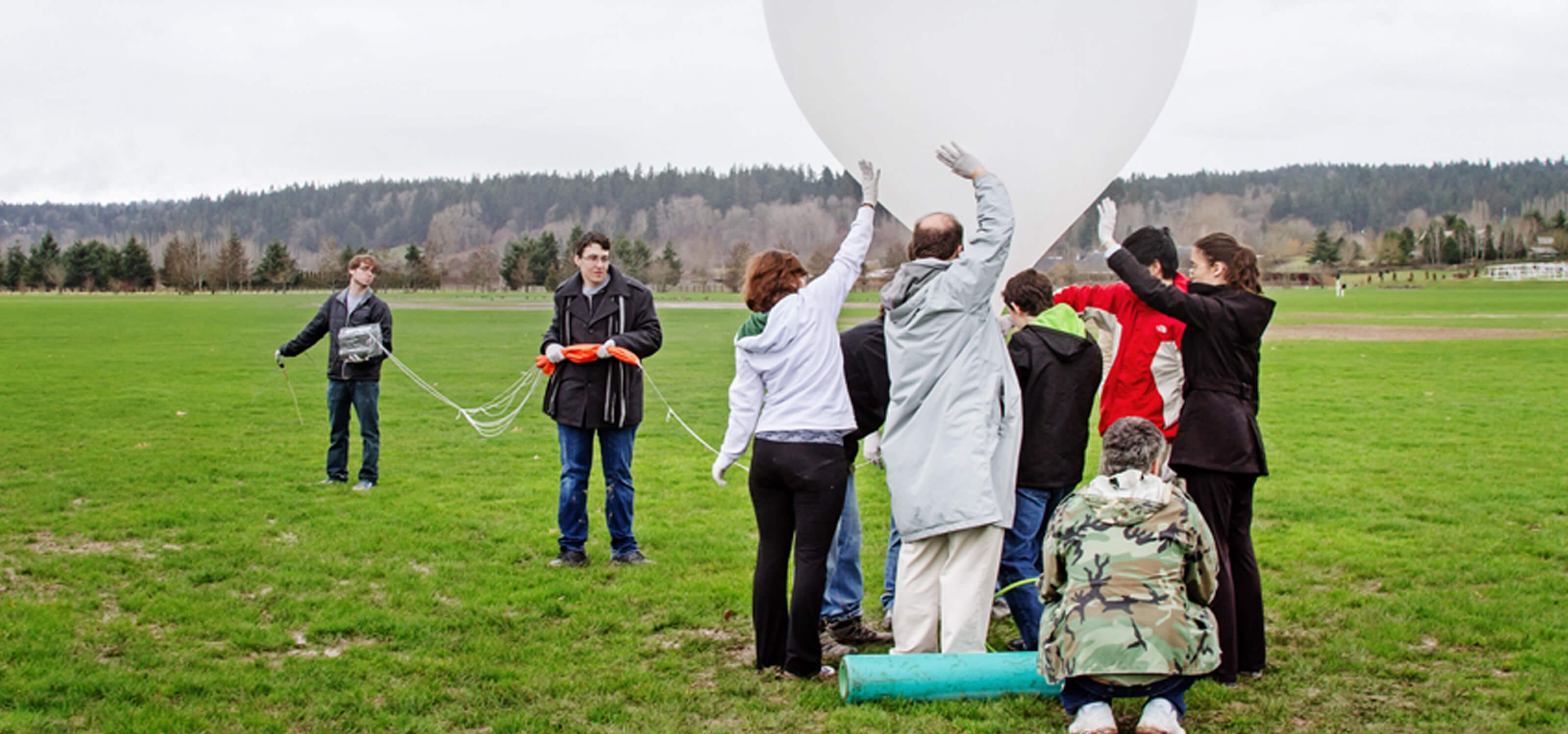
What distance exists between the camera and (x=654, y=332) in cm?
680

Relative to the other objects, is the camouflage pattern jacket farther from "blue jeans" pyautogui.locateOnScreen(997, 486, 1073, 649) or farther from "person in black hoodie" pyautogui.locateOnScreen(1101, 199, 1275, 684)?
"blue jeans" pyautogui.locateOnScreen(997, 486, 1073, 649)

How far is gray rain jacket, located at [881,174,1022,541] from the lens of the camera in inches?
167

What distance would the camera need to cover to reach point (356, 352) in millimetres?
8711

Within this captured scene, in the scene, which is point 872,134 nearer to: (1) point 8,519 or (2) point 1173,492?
(2) point 1173,492

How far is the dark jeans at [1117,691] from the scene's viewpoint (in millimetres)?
3846

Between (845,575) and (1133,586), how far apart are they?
6.03ft

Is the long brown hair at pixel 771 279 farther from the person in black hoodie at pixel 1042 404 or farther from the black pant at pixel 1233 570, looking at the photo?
the black pant at pixel 1233 570

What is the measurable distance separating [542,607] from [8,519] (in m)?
4.77

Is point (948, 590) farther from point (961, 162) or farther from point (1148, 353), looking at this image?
point (961, 162)

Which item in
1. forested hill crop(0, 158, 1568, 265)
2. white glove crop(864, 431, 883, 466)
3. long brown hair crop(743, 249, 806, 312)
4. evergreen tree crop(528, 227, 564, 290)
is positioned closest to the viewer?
long brown hair crop(743, 249, 806, 312)

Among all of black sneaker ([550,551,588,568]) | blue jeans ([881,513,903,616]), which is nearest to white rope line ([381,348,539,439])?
black sneaker ([550,551,588,568])

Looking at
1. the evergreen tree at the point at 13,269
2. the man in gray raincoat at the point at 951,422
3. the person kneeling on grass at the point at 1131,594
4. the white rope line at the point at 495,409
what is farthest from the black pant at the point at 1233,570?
the evergreen tree at the point at 13,269

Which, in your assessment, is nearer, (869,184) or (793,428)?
(793,428)

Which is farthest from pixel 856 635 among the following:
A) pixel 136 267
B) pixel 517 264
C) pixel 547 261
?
pixel 136 267
